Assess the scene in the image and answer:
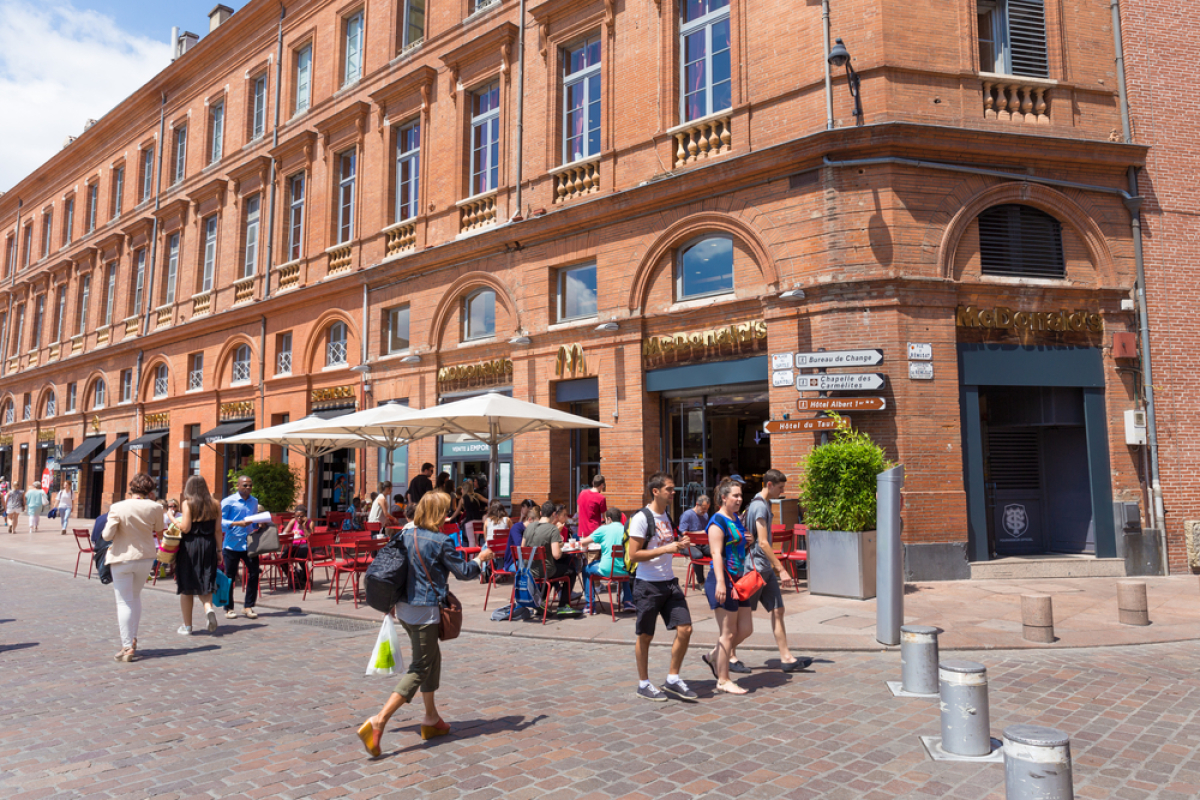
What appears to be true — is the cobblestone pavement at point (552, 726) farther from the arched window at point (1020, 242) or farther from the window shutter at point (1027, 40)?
the window shutter at point (1027, 40)

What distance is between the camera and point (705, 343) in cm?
1383

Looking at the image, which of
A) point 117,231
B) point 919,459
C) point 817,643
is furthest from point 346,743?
point 117,231

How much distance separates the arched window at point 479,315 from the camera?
700 inches

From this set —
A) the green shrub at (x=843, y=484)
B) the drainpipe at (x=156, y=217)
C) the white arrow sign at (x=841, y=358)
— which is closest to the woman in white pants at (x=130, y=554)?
the green shrub at (x=843, y=484)

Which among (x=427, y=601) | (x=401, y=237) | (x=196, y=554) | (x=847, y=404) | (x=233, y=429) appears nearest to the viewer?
(x=427, y=601)

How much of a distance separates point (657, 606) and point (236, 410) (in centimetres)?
2240

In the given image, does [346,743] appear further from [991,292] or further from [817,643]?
[991,292]

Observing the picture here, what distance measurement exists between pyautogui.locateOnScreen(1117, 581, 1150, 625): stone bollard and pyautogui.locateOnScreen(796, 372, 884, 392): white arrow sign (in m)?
4.27

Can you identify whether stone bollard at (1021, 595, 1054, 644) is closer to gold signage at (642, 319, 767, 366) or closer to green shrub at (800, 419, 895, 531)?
green shrub at (800, 419, 895, 531)

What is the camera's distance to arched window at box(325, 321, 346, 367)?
71.0 feet

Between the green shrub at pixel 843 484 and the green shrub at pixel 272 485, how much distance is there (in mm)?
14103

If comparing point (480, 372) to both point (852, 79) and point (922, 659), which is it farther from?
point (922, 659)

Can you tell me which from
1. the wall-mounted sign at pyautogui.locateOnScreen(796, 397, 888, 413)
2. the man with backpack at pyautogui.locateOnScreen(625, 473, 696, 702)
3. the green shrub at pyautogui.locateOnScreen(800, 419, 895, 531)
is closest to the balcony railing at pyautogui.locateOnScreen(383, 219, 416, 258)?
the wall-mounted sign at pyautogui.locateOnScreen(796, 397, 888, 413)

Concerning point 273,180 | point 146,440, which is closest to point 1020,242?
point 273,180
